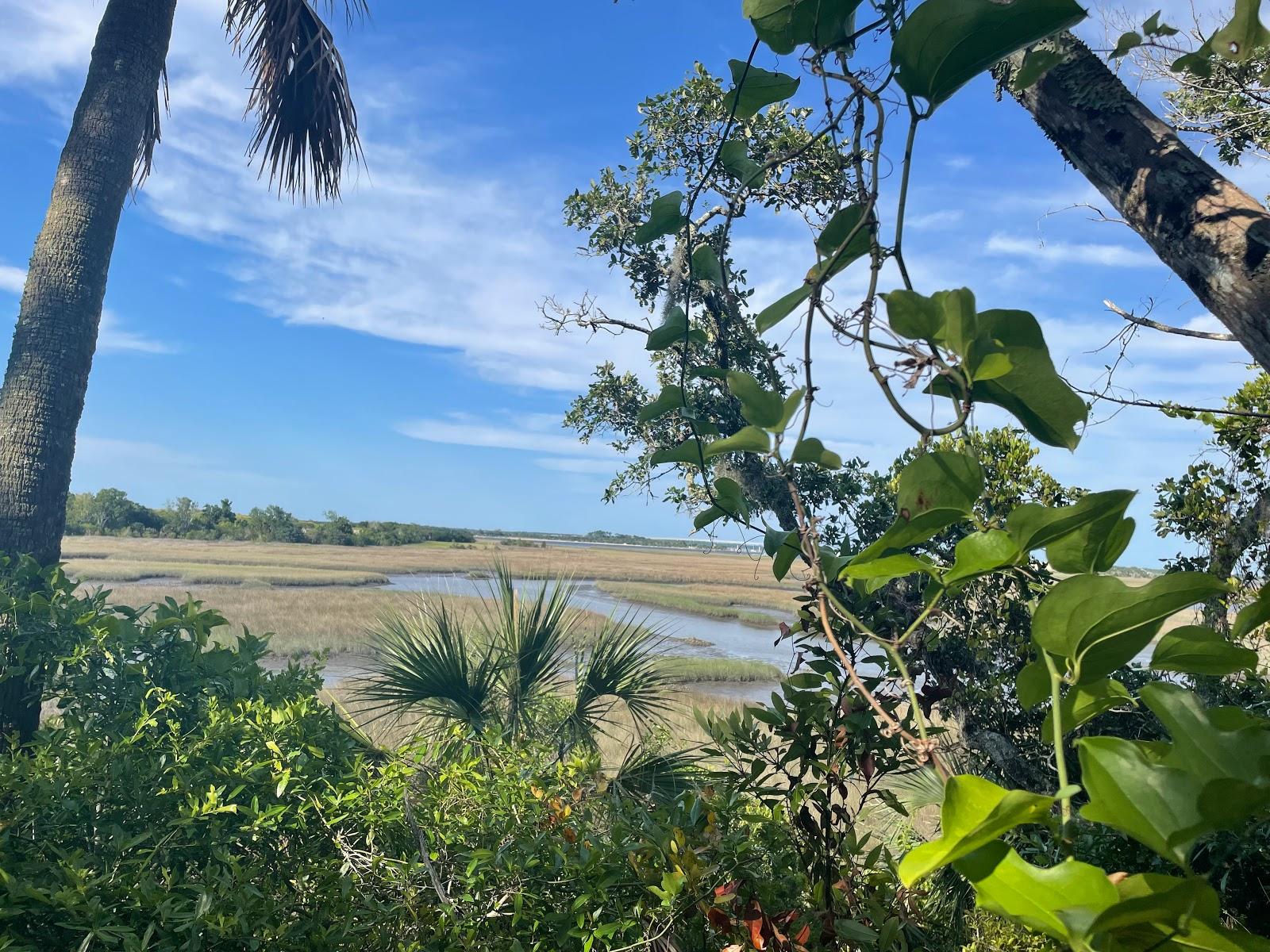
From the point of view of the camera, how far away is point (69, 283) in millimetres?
2764

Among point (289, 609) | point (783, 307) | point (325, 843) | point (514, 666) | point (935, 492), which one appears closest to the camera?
point (935, 492)

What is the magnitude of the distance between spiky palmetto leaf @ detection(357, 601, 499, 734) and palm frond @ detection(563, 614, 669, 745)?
13.0 inches

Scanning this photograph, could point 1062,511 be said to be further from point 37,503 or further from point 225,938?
point 37,503

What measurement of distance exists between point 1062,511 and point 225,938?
1.25 meters

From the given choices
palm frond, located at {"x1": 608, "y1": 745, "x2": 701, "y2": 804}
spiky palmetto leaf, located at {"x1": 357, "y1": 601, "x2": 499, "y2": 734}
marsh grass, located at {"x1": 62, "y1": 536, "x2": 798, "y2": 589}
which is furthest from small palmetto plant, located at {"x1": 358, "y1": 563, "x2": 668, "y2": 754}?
marsh grass, located at {"x1": 62, "y1": 536, "x2": 798, "y2": 589}

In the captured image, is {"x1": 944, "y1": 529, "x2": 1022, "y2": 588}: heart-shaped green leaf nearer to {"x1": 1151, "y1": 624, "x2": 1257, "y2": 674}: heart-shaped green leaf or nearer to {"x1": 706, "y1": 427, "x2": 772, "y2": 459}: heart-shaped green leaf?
{"x1": 1151, "y1": 624, "x2": 1257, "y2": 674}: heart-shaped green leaf

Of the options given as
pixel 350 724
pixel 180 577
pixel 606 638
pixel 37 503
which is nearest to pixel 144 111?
pixel 37 503

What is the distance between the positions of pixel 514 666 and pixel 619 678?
42 cm

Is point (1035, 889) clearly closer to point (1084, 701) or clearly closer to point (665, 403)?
point (1084, 701)

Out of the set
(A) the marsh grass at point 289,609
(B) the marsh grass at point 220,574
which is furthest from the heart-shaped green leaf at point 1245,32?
(B) the marsh grass at point 220,574

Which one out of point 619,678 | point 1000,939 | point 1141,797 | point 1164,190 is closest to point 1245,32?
point 1164,190

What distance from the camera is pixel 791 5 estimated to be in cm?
48

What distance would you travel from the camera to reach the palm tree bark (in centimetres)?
92

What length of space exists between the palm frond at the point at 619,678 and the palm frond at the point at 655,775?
0.86 feet
